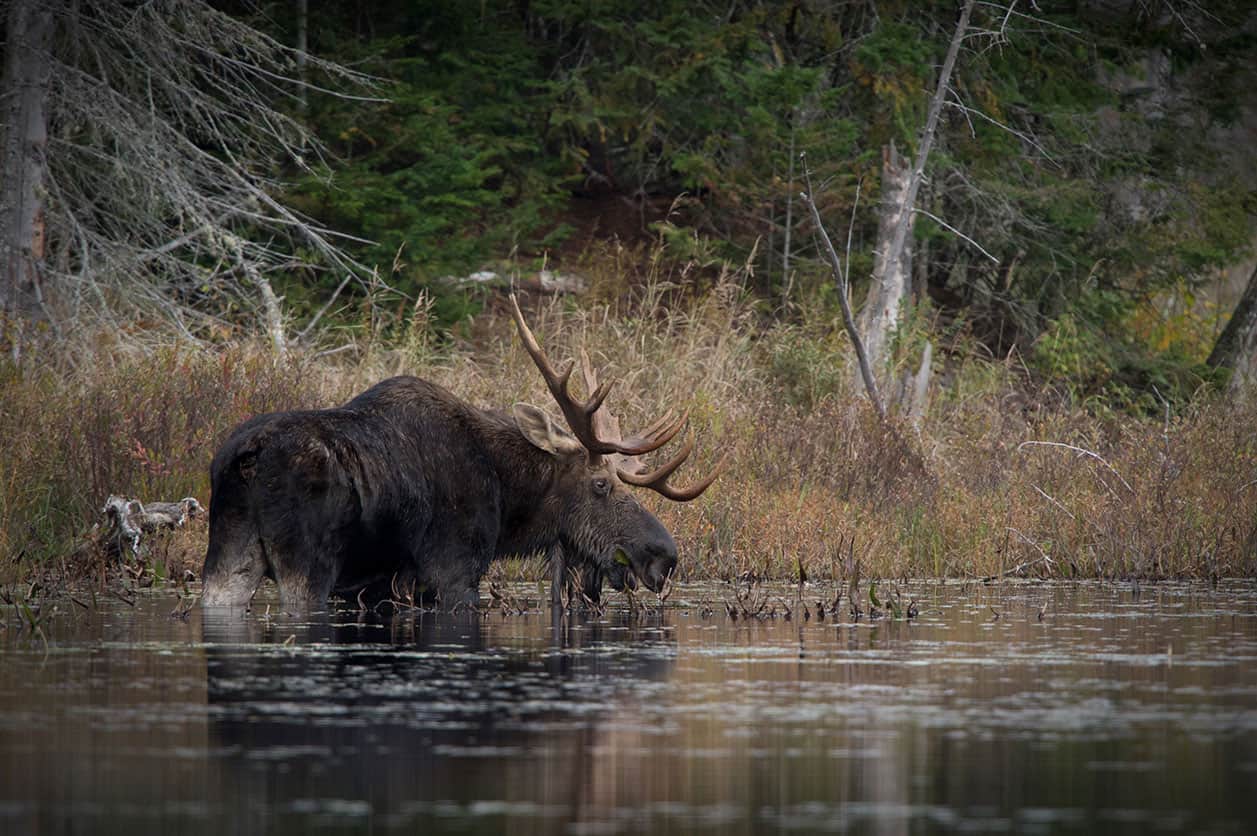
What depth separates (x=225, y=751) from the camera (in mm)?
5891

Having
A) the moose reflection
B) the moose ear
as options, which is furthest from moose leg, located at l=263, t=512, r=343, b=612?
the moose ear

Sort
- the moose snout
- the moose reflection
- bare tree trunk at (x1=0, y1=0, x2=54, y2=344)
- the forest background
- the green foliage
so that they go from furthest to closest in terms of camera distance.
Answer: the green foliage, bare tree trunk at (x1=0, y1=0, x2=54, y2=344), the forest background, the moose snout, the moose reflection

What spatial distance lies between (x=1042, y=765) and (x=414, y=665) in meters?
3.13

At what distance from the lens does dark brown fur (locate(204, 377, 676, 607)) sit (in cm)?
1002

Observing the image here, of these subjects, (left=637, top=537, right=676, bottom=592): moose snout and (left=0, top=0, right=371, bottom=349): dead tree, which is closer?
(left=637, top=537, right=676, bottom=592): moose snout

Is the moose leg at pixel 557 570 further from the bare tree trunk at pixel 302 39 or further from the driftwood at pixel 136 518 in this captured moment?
the bare tree trunk at pixel 302 39

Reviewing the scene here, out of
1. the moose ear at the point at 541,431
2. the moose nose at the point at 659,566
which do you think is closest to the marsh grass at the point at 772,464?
the moose nose at the point at 659,566

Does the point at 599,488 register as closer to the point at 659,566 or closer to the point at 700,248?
the point at 659,566

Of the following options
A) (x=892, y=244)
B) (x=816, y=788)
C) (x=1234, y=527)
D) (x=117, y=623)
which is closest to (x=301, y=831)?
(x=816, y=788)

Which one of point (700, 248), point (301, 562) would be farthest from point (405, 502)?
point (700, 248)

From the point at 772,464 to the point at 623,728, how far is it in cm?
896

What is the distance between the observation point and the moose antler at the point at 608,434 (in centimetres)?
1147

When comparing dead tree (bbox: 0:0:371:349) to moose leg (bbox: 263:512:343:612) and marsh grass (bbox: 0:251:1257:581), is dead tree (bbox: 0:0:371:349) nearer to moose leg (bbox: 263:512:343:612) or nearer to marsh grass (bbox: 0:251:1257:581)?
marsh grass (bbox: 0:251:1257:581)

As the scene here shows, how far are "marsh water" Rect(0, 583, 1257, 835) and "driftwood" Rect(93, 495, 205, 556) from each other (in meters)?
2.32
